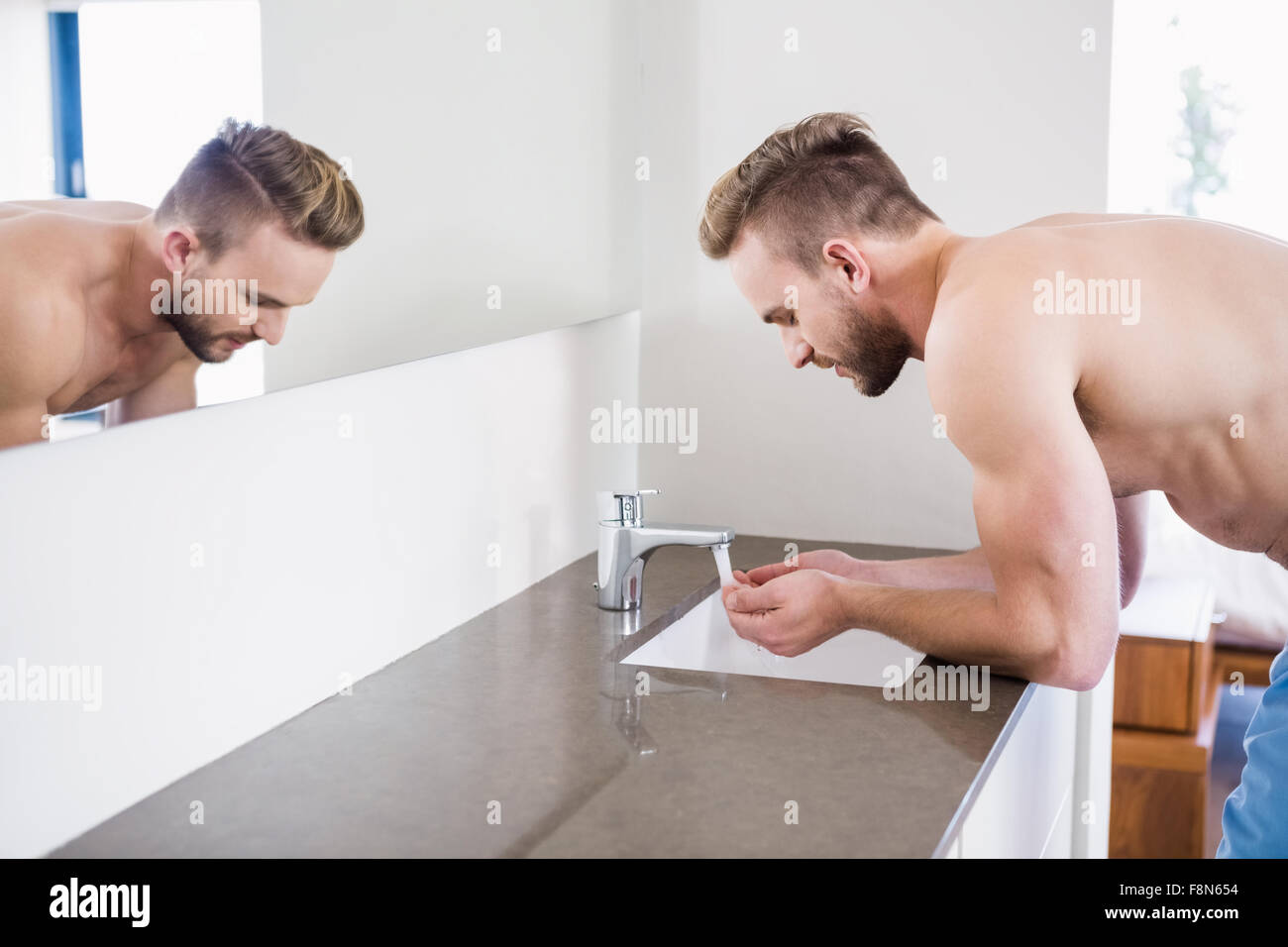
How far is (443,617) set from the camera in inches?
62.7

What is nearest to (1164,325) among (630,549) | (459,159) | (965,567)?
(965,567)

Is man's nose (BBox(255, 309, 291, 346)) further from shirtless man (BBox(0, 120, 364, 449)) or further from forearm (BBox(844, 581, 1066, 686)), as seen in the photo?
forearm (BBox(844, 581, 1066, 686))

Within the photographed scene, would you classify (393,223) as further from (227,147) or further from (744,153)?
(744,153)

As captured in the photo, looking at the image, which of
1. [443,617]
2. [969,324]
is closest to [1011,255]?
[969,324]

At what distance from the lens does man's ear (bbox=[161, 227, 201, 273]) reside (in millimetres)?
1070

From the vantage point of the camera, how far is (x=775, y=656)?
1.82 metres

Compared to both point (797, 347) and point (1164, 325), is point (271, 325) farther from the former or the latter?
point (1164, 325)

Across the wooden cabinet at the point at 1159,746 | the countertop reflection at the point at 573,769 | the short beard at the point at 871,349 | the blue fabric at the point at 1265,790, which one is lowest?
the wooden cabinet at the point at 1159,746

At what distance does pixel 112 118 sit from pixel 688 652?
1.04 metres

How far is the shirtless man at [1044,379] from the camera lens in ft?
4.19

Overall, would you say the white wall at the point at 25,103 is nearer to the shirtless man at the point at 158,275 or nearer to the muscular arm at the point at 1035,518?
the shirtless man at the point at 158,275

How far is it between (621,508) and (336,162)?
0.64m

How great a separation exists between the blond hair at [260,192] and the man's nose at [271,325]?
8cm

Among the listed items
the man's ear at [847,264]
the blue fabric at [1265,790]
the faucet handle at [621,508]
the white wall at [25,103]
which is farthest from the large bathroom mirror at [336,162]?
the blue fabric at [1265,790]
